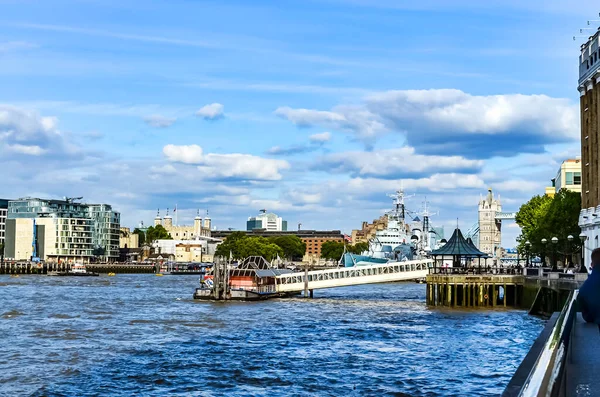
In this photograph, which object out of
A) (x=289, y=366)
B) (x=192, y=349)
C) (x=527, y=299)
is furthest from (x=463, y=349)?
(x=527, y=299)

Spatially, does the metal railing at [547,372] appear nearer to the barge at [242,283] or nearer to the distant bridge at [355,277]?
the barge at [242,283]

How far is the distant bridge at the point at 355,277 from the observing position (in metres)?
83.0

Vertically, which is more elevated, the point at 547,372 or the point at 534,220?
the point at 534,220

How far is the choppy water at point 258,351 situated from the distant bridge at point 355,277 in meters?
16.4

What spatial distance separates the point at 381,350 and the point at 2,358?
16838mm

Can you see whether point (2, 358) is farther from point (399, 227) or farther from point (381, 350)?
point (399, 227)

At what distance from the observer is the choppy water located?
94.6 feet

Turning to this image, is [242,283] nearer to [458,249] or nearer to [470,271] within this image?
[458,249]

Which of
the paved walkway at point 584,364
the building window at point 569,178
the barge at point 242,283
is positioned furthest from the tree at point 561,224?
the paved walkway at point 584,364

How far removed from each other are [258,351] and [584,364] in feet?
82.9

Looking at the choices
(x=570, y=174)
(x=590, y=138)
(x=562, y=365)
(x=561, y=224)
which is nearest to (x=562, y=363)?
(x=562, y=365)

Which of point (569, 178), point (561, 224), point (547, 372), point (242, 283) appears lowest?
point (242, 283)

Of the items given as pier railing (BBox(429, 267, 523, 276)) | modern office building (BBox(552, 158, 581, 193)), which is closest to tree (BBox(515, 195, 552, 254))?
modern office building (BBox(552, 158, 581, 193))

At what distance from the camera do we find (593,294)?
44.5 feet
